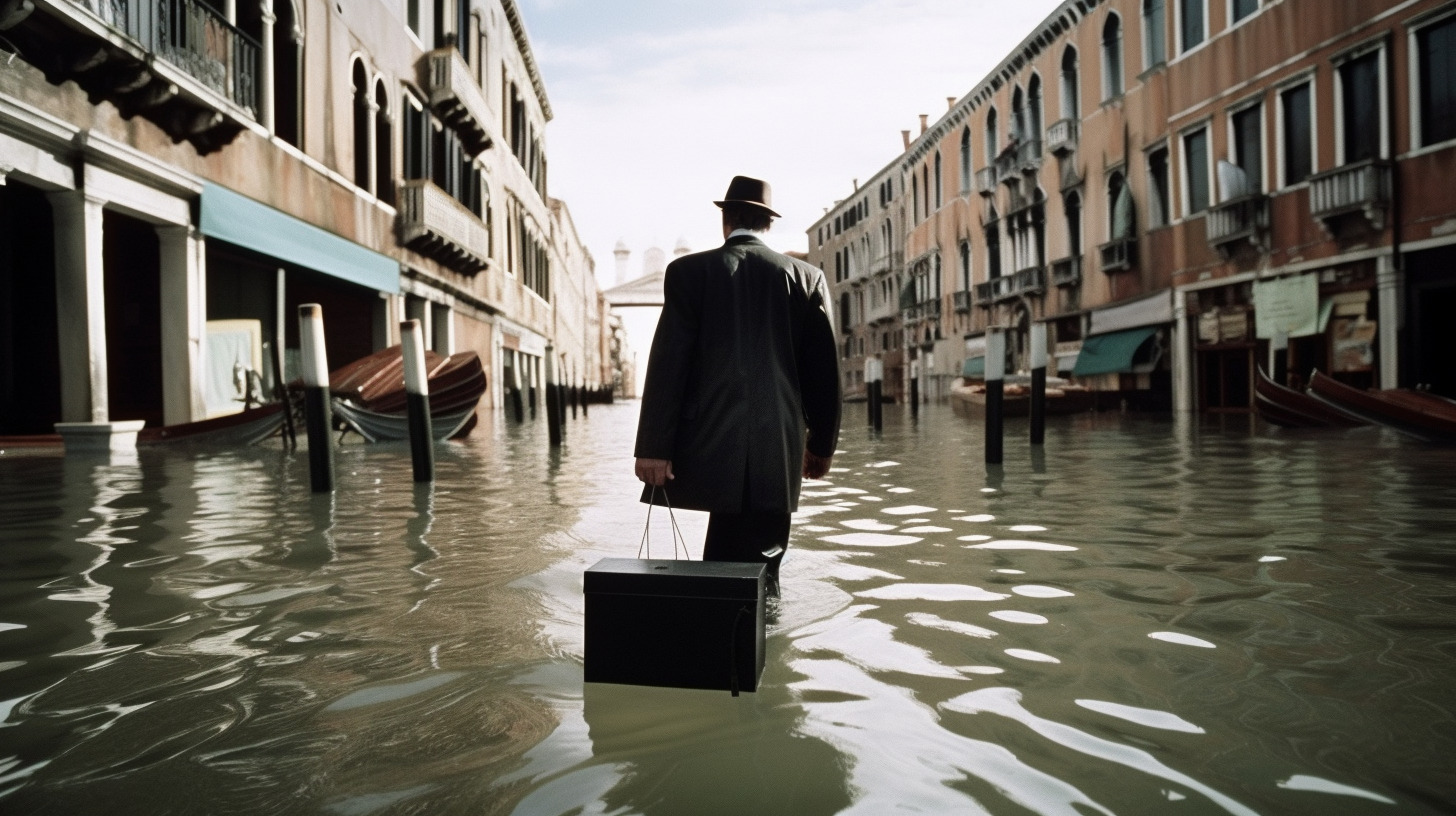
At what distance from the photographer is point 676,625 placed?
2.35 meters

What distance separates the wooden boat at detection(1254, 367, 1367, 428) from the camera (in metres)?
12.3

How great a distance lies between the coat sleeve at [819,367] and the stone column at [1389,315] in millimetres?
14368

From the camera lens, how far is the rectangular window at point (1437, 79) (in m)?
13.6

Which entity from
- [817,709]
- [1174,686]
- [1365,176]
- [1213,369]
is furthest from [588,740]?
[1213,369]

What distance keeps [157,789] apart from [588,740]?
2.51 ft

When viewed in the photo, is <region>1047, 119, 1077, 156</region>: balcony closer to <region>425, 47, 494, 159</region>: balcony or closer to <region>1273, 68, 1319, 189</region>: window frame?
<region>1273, 68, 1319, 189</region>: window frame

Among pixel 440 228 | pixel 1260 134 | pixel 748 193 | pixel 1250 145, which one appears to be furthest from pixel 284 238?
pixel 1250 145

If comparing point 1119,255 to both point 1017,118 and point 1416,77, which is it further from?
point 1416,77

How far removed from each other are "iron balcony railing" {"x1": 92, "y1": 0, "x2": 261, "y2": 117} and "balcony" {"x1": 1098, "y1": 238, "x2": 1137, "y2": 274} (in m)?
16.9

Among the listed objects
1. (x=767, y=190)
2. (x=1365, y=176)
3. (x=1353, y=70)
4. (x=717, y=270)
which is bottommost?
(x=717, y=270)

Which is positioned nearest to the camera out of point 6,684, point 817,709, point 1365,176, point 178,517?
point 817,709

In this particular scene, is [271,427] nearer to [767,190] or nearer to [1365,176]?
[767,190]

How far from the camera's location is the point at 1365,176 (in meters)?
14.6

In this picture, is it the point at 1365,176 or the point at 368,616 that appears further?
the point at 1365,176
